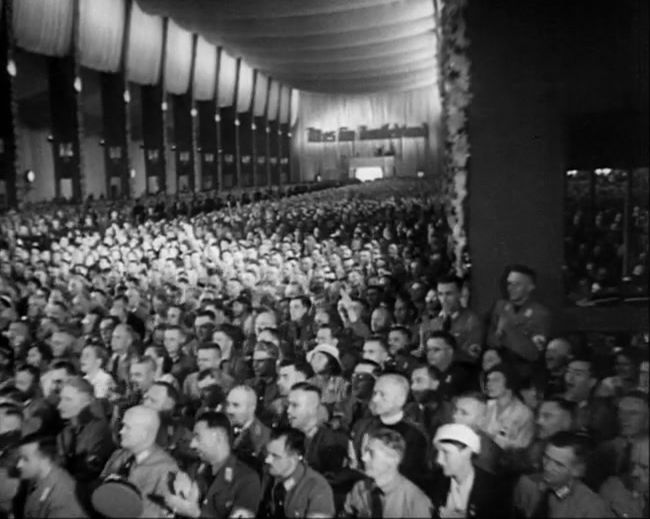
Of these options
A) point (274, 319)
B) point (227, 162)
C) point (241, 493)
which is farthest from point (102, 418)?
point (227, 162)

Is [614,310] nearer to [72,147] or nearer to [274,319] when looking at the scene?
[274,319]

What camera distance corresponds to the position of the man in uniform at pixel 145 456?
562cm

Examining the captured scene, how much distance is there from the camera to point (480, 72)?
406 inches

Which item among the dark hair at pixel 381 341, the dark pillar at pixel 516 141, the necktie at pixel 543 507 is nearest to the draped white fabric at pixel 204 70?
the dark pillar at pixel 516 141

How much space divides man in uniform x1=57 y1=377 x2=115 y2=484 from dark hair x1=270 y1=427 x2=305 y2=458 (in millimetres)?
1717

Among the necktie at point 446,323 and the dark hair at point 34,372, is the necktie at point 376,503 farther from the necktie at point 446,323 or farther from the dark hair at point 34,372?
the necktie at point 446,323

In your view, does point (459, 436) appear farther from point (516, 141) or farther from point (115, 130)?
point (115, 130)

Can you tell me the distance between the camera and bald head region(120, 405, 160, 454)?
5781 millimetres

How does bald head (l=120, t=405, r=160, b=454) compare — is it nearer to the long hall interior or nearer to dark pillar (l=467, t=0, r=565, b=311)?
the long hall interior

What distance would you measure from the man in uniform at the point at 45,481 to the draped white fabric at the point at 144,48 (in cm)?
3367

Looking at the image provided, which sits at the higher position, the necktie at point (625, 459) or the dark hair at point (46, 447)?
the dark hair at point (46, 447)

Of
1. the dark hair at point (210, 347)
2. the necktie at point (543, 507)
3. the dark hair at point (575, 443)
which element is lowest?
the necktie at point (543, 507)

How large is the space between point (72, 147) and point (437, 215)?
1658 cm

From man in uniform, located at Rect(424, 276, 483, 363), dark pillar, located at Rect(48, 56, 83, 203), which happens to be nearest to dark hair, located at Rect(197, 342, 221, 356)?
man in uniform, located at Rect(424, 276, 483, 363)
